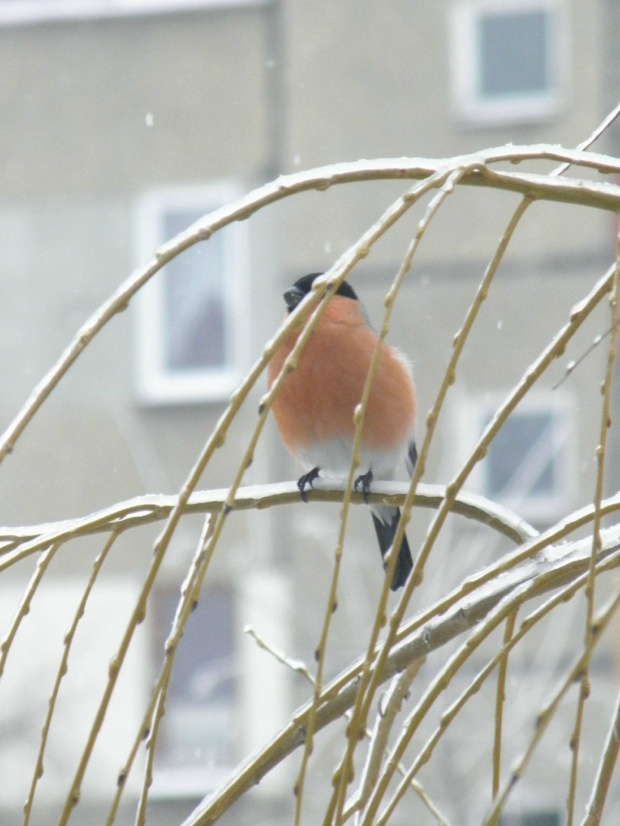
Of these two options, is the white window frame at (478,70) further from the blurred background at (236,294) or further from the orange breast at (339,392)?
the orange breast at (339,392)

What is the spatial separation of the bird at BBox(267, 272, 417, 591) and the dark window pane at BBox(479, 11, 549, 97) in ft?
7.49

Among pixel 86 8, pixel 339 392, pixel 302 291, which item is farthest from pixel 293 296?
pixel 86 8

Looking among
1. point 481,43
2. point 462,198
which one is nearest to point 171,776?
point 462,198

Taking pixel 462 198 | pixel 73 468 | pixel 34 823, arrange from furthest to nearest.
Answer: pixel 34 823, pixel 73 468, pixel 462 198

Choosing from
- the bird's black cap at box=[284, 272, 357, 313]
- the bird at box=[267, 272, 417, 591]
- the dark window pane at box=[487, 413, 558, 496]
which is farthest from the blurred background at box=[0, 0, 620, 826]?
the bird at box=[267, 272, 417, 591]

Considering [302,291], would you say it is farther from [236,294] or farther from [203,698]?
[203,698]

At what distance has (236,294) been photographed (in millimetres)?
3352

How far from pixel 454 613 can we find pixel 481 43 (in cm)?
301

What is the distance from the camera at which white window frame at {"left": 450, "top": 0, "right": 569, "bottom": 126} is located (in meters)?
3.14

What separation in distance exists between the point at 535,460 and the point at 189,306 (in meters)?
0.96

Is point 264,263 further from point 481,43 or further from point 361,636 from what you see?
point 361,636

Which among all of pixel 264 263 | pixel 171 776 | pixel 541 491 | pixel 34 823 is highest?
pixel 264 263

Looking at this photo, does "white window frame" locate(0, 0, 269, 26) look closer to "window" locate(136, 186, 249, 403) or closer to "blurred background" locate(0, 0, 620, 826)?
"blurred background" locate(0, 0, 620, 826)

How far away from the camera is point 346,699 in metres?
0.44
